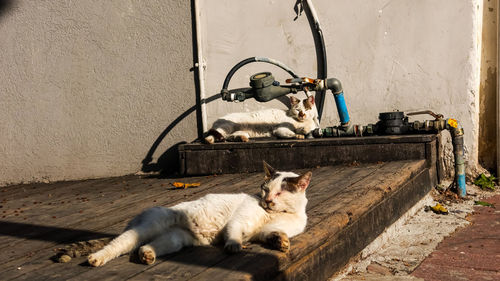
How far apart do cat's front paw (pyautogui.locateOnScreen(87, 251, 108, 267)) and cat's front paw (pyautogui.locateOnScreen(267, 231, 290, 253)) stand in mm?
826

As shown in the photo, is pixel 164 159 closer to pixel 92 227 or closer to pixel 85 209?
pixel 85 209

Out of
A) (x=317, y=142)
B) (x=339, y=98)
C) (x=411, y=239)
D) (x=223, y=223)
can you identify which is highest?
(x=339, y=98)

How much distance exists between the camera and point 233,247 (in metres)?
2.74

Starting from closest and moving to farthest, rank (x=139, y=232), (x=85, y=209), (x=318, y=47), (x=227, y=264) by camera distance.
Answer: (x=227, y=264)
(x=139, y=232)
(x=85, y=209)
(x=318, y=47)

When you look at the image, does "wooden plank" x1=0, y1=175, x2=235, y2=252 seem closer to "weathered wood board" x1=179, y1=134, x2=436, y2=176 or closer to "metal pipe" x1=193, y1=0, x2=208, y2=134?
"weathered wood board" x1=179, y1=134, x2=436, y2=176

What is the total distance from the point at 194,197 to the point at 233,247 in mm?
1779

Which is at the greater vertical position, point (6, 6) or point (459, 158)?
point (6, 6)

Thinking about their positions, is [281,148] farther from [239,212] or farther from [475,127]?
[239,212]

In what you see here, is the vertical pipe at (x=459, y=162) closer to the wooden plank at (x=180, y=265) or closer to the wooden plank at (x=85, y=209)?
the wooden plank at (x=85, y=209)

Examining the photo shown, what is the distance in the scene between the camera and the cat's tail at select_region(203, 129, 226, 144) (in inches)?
228

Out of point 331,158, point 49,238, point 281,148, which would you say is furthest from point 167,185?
point 49,238

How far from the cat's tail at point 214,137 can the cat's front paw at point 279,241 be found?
120 inches

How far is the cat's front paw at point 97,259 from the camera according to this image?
271cm

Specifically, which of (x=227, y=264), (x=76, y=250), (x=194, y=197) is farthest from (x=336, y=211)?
(x=76, y=250)
